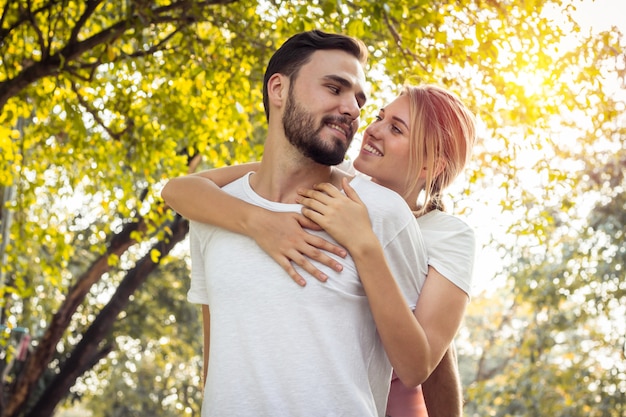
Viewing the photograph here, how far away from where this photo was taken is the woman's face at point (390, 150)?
3.71m

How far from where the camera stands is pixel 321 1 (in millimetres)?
6570

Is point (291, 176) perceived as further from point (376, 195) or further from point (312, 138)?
point (376, 195)

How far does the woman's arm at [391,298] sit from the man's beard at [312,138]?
0.12 meters

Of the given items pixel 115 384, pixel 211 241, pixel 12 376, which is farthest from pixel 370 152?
pixel 115 384

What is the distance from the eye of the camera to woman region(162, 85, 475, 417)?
2.60m

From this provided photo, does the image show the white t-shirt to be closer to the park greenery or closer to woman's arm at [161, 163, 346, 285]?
woman's arm at [161, 163, 346, 285]

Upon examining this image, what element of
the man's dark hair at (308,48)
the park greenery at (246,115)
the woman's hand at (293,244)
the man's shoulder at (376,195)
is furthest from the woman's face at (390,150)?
the park greenery at (246,115)

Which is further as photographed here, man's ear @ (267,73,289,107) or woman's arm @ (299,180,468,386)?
man's ear @ (267,73,289,107)

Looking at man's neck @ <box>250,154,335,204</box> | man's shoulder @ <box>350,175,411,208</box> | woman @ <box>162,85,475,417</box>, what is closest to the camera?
woman @ <box>162,85,475,417</box>

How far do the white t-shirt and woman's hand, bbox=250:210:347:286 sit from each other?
0.03m

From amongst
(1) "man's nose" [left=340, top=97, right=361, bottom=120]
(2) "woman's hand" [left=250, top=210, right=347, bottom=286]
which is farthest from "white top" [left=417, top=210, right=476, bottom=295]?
(1) "man's nose" [left=340, top=97, right=361, bottom=120]

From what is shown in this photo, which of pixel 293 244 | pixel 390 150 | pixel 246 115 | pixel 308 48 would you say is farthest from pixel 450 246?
pixel 246 115

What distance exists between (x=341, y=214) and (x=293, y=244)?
0.18m

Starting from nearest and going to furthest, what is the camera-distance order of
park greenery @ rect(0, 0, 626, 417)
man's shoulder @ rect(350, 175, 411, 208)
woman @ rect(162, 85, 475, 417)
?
woman @ rect(162, 85, 475, 417) → man's shoulder @ rect(350, 175, 411, 208) → park greenery @ rect(0, 0, 626, 417)
